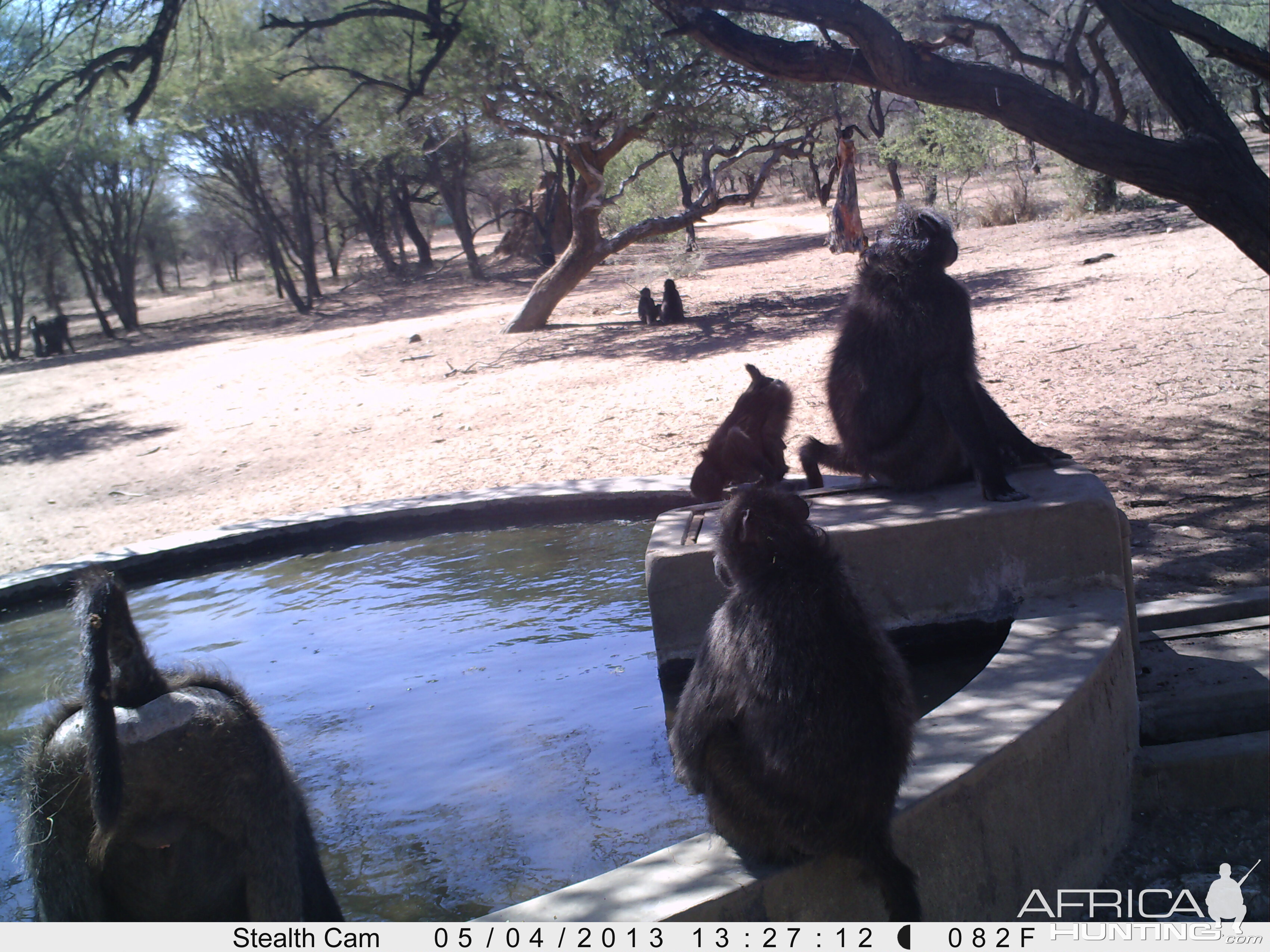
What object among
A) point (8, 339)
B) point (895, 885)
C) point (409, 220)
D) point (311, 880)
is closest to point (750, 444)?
point (895, 885)

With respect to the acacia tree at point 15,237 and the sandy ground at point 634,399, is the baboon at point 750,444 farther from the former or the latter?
the acacia tree at point 15,237

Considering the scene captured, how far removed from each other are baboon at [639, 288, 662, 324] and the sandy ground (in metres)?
0.63

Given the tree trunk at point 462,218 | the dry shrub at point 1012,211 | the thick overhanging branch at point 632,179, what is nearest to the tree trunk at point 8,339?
the tree trunk at point 462,218

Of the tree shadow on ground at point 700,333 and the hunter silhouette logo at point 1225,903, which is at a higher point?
the tree shadow on ground at point 700,333

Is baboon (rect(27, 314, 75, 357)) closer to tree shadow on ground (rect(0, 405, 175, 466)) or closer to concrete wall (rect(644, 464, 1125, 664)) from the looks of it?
tree shadow on ground (rect(0, 405, 175, 466))

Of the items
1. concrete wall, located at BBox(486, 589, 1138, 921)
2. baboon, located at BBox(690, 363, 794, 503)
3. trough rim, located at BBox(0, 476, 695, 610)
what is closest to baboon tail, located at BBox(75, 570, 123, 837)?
concrete wall, located at BBox(486, 589, 1138, 921)

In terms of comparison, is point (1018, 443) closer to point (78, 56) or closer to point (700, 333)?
point (78, 56)

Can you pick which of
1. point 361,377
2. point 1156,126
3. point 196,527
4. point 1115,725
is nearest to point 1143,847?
point 1115,725

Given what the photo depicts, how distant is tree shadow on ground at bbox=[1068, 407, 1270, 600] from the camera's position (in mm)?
4867

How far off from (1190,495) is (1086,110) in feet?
7.88

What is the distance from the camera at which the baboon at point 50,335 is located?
84.8 feet

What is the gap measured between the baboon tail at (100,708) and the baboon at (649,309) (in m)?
15.3

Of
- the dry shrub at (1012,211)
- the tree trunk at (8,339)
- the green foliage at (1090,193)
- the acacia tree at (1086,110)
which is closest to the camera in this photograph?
the acacia tree at (1086,110)

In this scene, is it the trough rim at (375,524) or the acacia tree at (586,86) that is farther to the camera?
the acacia tree at (586,86)
